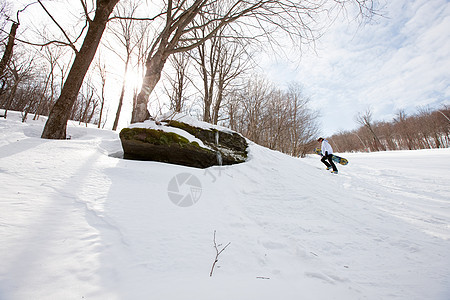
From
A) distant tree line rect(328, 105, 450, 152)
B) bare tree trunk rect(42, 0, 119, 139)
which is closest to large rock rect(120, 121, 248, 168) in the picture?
bare tree trunk rect(42, 0, 119, 139)

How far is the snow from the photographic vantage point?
98cm

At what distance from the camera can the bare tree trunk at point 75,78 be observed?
3.92 m

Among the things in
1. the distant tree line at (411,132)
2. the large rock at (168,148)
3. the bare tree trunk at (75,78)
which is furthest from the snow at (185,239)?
the distant tree line at (411,132)

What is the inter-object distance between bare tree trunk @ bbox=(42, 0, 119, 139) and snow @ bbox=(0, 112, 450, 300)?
4.51 ft

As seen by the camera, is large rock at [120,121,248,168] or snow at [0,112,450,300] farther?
large rock at [120,121,248,168]

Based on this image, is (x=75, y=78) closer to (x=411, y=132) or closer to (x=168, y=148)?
(x=168, y=148)

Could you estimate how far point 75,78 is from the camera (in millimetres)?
4059

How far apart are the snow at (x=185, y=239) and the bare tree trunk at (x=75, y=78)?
1374mm

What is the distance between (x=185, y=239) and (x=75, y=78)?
496 cm

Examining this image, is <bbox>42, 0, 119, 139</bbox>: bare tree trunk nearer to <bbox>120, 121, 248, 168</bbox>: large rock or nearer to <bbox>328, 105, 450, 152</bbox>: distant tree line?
<bbox>120, 121, 248, 168</bbox>: large rock

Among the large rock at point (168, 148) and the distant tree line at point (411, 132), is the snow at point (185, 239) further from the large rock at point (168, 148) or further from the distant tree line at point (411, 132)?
the distant tree line at point (411, 132)

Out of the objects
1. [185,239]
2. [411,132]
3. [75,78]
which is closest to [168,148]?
[185,239]

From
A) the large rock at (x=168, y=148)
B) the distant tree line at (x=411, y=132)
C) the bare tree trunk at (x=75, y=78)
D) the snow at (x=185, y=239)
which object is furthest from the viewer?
the distant tree line at (x=411, y=132)

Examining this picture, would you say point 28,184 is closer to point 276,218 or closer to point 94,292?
point 94,292
